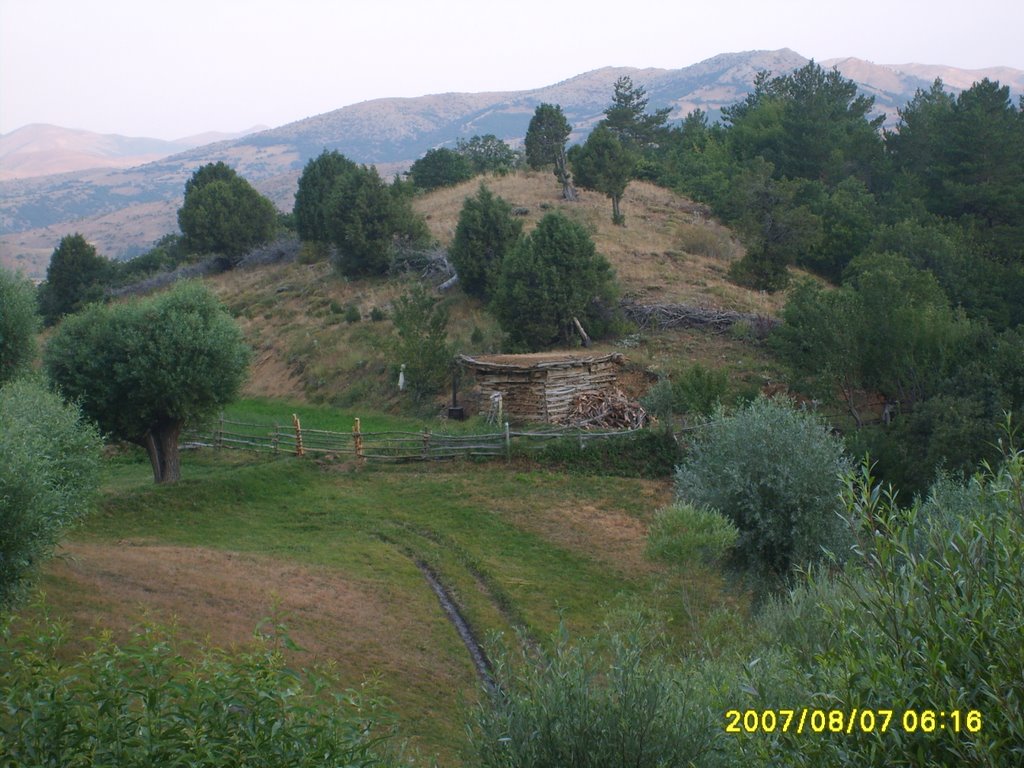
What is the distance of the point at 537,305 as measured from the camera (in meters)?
31.3

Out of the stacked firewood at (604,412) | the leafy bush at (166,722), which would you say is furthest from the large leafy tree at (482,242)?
the leafy bush at (166,722)

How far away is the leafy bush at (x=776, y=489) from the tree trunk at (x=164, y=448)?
45.0 feet

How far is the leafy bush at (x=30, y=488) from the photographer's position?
9930 mm


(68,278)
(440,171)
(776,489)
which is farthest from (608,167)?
(776,489)

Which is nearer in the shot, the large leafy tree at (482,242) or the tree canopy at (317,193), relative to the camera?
the large leafy tree at (482,242)

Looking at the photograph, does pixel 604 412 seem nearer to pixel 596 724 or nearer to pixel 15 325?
pixel 15 325

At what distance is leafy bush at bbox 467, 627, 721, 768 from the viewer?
5574 millimetres

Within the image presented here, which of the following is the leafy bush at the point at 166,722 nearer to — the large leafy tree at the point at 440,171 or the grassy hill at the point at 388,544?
the grassy hill at the point at 388,544

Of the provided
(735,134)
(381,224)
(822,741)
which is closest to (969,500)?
(822,741)

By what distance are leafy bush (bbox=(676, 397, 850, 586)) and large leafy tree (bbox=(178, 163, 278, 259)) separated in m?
44.8

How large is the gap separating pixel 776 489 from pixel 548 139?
4141 cm

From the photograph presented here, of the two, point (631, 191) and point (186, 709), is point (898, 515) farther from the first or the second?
point (631, 191)

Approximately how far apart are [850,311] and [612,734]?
21772 mm
